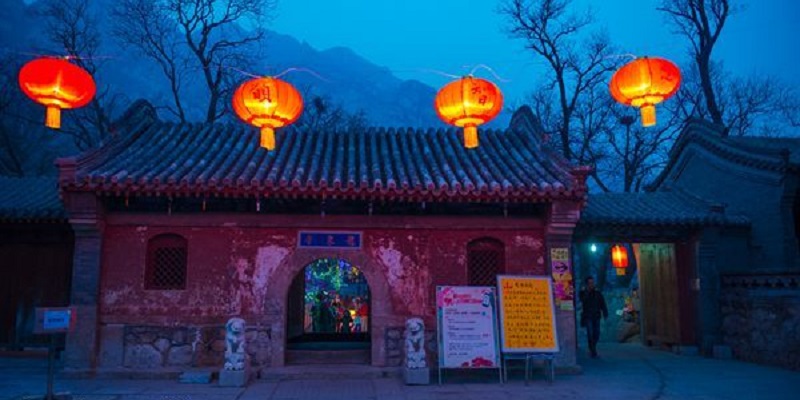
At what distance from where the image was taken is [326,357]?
9977 millimetres

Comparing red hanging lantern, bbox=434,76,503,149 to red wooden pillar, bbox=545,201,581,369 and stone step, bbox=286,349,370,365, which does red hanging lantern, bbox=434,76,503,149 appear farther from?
stone step, bbox=286,349,370,365

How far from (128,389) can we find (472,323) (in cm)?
526

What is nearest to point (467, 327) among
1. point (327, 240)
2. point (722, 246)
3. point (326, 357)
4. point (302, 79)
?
point (326, 357)

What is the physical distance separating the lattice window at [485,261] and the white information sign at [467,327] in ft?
2.73

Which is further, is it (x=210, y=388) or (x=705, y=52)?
(x=705, y=52)

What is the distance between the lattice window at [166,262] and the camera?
966 centimetres

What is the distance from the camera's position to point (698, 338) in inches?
493

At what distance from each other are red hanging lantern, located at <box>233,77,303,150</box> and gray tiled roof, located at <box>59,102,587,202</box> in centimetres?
102

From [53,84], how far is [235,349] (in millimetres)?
4489

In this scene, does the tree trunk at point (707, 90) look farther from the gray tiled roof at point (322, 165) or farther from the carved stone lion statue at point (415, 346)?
the carved stone lion statue at point (415, 346)

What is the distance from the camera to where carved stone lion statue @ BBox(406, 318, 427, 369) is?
879cm

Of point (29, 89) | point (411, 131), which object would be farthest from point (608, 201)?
point (29, 89)

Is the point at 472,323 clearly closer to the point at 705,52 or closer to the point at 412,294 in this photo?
the point at 412,294

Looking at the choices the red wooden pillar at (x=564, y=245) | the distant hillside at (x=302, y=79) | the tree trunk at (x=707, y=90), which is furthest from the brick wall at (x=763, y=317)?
the distant hillside at (x=302, y=79)
